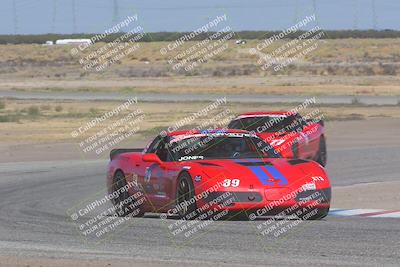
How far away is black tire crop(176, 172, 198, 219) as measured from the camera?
43.9ft

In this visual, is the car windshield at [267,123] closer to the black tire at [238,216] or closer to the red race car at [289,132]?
the red race car at [289,132]

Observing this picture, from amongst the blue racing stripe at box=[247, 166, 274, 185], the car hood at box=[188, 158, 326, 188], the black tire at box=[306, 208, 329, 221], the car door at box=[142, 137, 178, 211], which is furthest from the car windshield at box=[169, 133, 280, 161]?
the black tire at box=[306, 208, 329, 221]

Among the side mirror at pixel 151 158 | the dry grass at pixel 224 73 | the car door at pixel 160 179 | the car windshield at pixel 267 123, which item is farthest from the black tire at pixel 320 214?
the dry grass at pixel 224 73

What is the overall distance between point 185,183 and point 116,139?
1940cm

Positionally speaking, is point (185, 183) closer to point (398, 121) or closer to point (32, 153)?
point (32, 153)

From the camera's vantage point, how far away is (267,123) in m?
21.9

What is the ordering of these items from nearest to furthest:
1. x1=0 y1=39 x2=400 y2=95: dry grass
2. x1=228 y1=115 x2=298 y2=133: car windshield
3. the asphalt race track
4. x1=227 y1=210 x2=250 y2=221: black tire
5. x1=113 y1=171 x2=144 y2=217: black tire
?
the asphalt race track < x1=227 y1=210 x2=250 y2=221: black tire < x1=113 y1=171 x2=144 y2=217: black tire < x1=228 y1=115 x2=298 y2=133: car windshield < x1=0 y1=39 x2=400 y2=95: dry grass

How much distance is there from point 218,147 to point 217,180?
4.78 ft

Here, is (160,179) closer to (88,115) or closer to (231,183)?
(231,183)

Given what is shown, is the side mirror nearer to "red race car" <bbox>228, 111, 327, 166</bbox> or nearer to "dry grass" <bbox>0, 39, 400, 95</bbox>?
"red race car" <bbox>228, 111, 327, 166</bbox>

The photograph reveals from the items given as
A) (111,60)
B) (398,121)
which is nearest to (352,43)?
(111,60)

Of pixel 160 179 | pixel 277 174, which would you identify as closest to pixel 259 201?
pixel 277 174

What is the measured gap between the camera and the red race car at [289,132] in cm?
2098

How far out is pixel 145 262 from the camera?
32.9 feet
